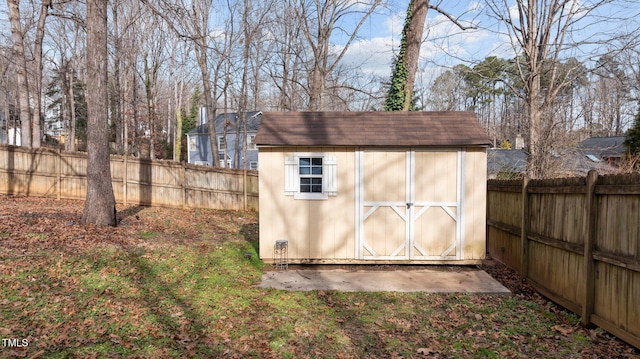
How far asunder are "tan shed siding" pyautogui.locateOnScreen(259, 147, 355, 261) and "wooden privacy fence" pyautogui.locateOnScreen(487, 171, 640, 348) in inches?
122

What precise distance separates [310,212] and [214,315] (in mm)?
3014

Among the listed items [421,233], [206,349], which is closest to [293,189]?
[421,233]

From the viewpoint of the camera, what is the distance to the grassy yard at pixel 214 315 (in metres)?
4.18

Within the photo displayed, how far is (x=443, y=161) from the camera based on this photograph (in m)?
7.56

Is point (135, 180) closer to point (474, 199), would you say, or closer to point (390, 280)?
point (390, 280)

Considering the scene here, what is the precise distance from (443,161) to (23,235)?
7.67 metres

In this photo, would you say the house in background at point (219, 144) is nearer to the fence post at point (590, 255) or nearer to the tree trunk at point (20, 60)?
the tree trunk at point (20, 60)

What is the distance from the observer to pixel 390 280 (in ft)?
22.7

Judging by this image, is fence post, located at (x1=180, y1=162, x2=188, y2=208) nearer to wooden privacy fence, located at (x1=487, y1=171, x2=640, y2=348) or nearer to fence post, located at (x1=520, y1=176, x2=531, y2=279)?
wooden privacy fence, located at (x1=487, y1=171, x2=640, y2=348)

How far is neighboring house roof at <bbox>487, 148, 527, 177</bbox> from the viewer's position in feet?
44.3

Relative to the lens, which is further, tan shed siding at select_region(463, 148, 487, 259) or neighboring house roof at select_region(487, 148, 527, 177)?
neighboring house roof at select_region(487, 148, 527, 177)

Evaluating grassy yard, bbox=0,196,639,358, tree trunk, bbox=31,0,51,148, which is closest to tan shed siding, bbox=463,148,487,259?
grassy yard, bbox=0,196,639,358

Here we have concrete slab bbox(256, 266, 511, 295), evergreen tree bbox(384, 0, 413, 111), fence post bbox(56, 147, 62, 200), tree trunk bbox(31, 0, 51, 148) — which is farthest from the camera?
tree trunk bbox(31, 0, 51, 148)

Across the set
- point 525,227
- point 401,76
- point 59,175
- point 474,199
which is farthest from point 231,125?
point 525,227
